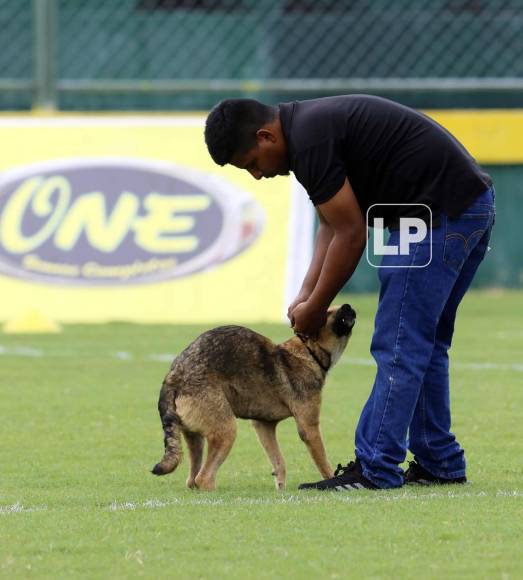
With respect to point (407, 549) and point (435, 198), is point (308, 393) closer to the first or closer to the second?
point (435, 198)

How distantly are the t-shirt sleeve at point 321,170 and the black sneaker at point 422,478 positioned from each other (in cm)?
152

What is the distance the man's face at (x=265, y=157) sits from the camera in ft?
21.3

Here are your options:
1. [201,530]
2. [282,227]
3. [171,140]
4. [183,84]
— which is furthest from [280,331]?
[201,530]

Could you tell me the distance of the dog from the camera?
6934 millimetres

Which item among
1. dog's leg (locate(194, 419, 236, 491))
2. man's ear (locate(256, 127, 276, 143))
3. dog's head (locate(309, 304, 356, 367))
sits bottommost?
dog's leg (locate(194, 419, 236, 491))

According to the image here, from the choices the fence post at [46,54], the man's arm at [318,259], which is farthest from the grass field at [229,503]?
the fence post at [46,54]

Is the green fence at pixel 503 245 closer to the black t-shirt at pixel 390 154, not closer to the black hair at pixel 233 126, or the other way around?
the black t-shirt at pixel 390 154

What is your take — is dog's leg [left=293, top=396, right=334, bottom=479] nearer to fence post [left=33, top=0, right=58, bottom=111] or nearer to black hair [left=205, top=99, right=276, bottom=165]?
black hair [left=205, top=99, right=276, bottom=165]

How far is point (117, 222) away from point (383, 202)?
9.74 m

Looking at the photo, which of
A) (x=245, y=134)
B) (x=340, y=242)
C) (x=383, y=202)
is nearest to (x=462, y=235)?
(x=383, y=202)

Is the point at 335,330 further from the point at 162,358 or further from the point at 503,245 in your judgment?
the point at 503,245

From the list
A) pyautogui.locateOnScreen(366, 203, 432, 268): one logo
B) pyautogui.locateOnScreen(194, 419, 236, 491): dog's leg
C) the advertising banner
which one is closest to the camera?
pyautogui.locateOnScreen(366, 203, 432, 268): one logo

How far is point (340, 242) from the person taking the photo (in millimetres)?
6461

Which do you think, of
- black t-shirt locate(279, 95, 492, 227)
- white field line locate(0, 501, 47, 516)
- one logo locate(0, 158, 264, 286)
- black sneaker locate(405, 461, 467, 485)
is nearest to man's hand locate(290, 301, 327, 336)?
black t-shirt locate(279, 95, 492, 227)
